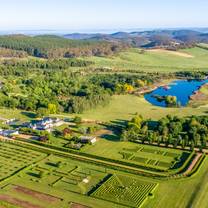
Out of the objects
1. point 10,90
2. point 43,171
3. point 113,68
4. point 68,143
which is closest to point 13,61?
point 113,68

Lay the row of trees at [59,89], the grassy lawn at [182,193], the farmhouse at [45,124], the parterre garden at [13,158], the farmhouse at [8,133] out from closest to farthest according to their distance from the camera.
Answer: the grassy lawn at [182,193] → the parterre garden at [13,158] → the farmhouse at [8,133] → the farmhouse at [45,124] → the row of trees at [59,89]

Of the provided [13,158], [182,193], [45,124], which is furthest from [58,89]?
[182,193]

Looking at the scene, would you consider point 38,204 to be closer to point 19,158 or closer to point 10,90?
point 19,158

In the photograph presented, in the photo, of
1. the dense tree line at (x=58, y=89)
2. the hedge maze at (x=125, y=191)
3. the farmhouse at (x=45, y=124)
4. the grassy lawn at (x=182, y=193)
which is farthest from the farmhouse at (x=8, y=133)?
the grassy lawn at (x=182, y=193)

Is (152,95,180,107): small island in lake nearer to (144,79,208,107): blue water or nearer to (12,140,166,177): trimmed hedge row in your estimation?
(144,79,208,107): blue water

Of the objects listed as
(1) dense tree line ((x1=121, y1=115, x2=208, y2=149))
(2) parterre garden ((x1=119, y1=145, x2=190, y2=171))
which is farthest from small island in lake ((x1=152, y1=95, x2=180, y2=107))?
(2) parterre garden ((x1=119, y1=145, x2=190, y2=171))

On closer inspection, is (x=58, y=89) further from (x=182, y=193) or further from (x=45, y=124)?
(x=182, y=193)

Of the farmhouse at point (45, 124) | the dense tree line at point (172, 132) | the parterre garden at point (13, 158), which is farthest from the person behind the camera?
the farmhouse at point (45, 124)

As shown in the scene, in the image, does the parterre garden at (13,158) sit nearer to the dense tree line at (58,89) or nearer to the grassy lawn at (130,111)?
the dense tree line at (58,89)
